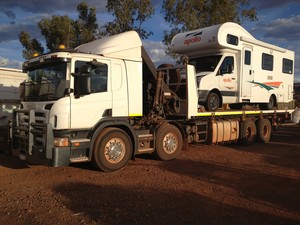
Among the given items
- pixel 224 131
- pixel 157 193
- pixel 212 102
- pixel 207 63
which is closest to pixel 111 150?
pixel 157 193

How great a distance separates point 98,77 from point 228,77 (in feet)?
20.1

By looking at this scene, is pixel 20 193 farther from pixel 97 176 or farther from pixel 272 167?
pixel 272 167

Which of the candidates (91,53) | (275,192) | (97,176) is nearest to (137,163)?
(97,176)

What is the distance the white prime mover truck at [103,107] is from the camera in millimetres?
8234

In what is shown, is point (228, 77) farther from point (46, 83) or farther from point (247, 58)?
point (46, 83)

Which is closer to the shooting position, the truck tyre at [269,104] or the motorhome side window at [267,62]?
the motorhome side window at [267,62]

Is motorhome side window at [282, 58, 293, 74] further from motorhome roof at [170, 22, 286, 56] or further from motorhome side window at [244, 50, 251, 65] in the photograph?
motorhome side window at [244, 50, 251, 65]

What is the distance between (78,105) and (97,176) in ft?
5.58

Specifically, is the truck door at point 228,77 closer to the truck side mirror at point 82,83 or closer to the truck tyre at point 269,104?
the truck tyre at point 269,104

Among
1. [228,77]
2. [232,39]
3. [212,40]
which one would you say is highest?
[232,39]

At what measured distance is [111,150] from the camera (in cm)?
897

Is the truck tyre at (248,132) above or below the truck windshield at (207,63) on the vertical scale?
below

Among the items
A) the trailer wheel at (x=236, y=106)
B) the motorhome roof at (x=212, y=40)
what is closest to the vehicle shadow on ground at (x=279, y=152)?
the trailer wheel at (x=236, y=106)

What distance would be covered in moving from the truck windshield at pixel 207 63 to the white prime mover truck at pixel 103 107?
7.00 ft
